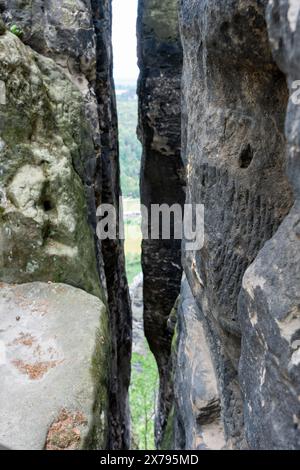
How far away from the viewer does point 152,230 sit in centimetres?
837

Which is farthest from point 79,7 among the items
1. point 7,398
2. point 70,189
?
point 7,398

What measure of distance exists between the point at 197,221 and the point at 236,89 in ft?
3.26

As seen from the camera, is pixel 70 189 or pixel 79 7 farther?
pixel 79 7

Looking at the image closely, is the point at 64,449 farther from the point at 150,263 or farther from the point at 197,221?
the point at 150,263

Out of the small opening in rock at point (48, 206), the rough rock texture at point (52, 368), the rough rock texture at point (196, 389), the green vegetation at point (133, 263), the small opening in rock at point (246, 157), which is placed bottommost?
the green vegetation at point (133, 263)

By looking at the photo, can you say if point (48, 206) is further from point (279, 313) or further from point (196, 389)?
point (279, 313)

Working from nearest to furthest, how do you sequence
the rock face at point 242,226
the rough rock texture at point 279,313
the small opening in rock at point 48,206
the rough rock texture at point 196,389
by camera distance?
the rough rock texture at point 279,313 < the rock face at point 242,226 < the rough rock texture at point 196,389 < the small opening in rock at point 48,206

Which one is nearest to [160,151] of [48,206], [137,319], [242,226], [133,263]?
[48,206]

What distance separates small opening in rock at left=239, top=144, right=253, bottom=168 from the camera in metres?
2.78

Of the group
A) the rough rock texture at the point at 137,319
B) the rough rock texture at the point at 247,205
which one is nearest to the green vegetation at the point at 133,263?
the rough rock texture at the point at 137,319

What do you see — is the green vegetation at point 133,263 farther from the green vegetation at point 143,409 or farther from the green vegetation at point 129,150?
the green vegetation at point 143,409

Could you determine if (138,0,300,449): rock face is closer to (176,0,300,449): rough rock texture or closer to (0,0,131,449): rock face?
(176,0,300,449): rough rock texture

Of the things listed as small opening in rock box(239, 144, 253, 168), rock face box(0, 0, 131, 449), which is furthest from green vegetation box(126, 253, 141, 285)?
small opening in rock box(239, 144, 253, 168)

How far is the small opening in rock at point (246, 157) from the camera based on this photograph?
278cm
